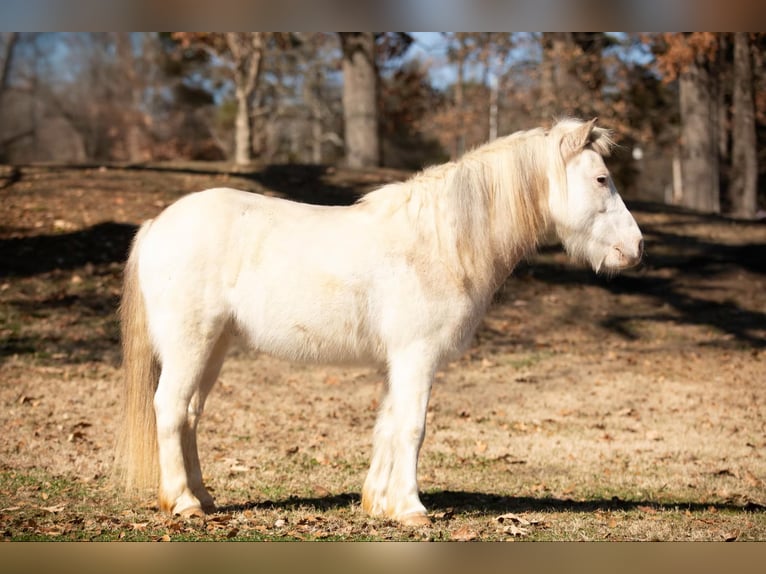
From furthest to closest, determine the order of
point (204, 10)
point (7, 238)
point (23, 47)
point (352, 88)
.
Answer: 1. point (23, 47)
2. point (352, 88)
3. point (7, 238)
4. point (204, 10)

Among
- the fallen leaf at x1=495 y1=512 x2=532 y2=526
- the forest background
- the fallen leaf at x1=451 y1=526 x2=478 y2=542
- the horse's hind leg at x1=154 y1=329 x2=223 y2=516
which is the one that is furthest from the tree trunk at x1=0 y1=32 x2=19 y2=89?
the fallen leaf at x1=451 y1=526 x2=478 y2=542

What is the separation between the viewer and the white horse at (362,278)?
17.8ft

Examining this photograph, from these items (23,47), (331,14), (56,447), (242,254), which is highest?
(23,47)

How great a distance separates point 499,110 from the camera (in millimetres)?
34594

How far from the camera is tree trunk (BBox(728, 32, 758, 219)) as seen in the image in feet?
62.1

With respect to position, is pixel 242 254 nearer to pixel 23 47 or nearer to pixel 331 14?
pixel 331 14

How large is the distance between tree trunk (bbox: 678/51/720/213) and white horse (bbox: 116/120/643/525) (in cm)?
1575

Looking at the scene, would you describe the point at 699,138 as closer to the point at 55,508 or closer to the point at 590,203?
the point at 590,203

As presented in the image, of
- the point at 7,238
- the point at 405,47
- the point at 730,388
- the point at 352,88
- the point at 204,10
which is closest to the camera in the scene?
the point at 204,10

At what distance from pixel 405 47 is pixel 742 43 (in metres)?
7.99

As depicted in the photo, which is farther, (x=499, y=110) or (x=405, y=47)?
(x=499, y=110)

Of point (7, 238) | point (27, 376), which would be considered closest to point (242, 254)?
point (27, 376)

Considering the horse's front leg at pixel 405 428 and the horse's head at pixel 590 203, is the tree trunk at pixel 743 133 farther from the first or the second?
the horse's front leg at pixel 405 428

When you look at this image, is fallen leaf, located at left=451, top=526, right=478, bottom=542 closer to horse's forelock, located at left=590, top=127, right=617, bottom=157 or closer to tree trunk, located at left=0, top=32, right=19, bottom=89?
horse's forelock, located at left=590, top=127, right=617, bottom=157
